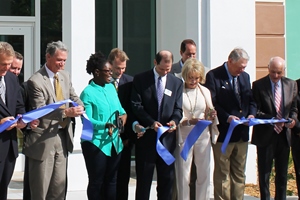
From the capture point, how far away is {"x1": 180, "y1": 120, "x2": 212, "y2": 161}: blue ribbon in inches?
348

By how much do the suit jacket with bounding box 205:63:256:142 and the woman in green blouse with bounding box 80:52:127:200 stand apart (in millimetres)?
1505

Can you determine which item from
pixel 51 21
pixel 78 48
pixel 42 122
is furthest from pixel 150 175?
pixel 51 21

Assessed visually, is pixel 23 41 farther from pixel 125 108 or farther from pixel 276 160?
pixel 276 160

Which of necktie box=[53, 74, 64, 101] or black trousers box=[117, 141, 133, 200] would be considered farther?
black trousers box=[117, 141, 133, 200]

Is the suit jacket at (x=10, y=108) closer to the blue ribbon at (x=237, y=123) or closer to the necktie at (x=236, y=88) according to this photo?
the blue ribbon at (x=237, y=123)

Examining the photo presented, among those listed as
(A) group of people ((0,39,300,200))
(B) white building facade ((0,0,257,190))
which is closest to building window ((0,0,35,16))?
(B) white building facade ((0,0,257,190))

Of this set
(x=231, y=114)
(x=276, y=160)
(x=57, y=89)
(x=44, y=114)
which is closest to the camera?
(x=44, y=114)

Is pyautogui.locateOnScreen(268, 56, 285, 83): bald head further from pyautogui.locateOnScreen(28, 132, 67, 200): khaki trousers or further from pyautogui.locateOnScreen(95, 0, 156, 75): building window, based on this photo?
pyautogui.locateOnScreen(95, 0, 156, 75): building window

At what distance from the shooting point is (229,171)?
9344mm

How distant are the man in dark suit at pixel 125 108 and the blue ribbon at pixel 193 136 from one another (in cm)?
69

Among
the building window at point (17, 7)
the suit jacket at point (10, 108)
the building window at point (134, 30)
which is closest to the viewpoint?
the suit jacket at point (10, 108)

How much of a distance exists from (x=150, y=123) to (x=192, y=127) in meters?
0.73

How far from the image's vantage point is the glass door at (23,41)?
12680 mm

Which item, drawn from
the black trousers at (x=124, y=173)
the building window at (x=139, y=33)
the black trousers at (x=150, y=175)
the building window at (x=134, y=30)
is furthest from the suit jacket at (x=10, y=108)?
the building window at (x=139, y=33)
